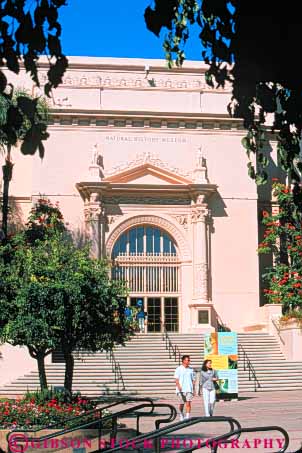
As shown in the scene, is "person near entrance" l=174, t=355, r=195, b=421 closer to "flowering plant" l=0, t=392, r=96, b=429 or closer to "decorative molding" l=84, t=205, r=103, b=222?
"flowering plant" l=0, t=392, r=96, b=429

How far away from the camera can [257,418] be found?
65.4ft

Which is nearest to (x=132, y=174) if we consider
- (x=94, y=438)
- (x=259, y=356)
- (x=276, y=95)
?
(x=259, y=356)

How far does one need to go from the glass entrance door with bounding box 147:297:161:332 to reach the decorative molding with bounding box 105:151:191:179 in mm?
6564

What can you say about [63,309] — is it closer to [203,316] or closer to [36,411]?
[36,411]

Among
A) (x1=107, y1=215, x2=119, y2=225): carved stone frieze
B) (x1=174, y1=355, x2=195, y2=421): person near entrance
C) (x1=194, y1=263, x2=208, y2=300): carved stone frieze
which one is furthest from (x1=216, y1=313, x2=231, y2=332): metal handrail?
(x1=174, y1=355, x2=195, y2=421): person near entrance

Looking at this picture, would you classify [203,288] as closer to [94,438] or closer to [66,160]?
[66,160]

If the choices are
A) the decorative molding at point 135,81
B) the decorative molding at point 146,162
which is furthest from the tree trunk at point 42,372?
the decorative molding at point 135,81

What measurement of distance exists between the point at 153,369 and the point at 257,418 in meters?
12.1

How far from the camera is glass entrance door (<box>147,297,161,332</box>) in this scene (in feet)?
133

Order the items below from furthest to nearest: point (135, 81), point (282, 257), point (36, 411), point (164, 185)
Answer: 1. point (135, 81)
2. point (282, 257)
3. point (164, 185)
4. point (36, 411)

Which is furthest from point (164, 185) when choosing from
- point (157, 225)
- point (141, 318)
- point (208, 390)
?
point (208, 390)

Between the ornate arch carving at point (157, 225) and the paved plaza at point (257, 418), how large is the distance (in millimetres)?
12612

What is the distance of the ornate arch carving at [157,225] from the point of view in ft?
133

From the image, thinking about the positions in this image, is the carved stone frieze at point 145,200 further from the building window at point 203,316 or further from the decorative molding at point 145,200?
the building window at point 203,316
